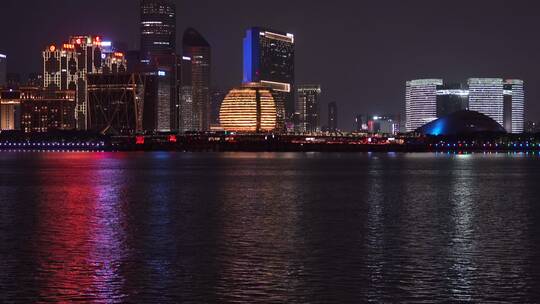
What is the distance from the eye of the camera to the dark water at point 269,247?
32.3 m

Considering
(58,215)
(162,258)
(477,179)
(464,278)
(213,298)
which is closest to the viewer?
(213,298)

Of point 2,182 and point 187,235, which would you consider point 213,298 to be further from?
point 2,182

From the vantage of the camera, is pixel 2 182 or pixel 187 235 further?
pixel 2 182

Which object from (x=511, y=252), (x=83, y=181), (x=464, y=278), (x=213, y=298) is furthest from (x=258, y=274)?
(x=83, y=181)

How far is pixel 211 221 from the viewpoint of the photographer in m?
55.5

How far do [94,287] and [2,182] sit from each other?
7248 cm

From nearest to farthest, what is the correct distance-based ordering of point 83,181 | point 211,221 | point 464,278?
point 464,278 → point 211,221 → point 83,181

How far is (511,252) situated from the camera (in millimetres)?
41562

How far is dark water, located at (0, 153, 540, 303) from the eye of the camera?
32281 mm

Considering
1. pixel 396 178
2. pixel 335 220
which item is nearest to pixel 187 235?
pixel 335 220

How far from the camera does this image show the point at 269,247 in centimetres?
4278

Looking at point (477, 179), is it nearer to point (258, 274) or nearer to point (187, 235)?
point (187, 235)

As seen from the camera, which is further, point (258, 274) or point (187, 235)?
point (187, 235)

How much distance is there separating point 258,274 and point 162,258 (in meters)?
6.23
